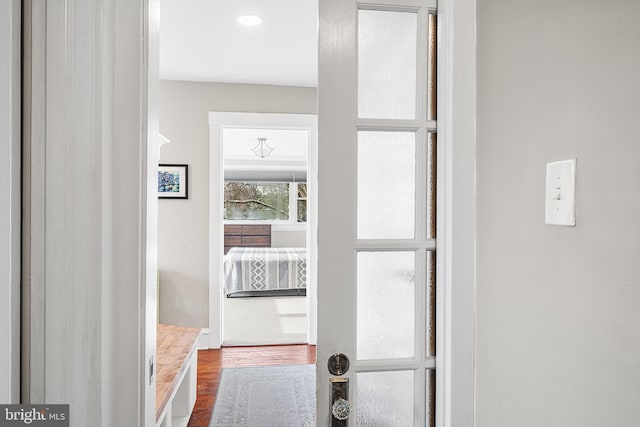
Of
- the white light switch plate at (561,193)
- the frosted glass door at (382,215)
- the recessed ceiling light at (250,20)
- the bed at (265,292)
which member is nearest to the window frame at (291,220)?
the bed at (265,292)

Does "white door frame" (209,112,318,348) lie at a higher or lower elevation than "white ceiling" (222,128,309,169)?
lower

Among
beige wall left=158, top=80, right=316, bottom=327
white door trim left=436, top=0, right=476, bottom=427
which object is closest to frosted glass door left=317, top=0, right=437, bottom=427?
white door trim left=436, top=0, right=476, bottom=427

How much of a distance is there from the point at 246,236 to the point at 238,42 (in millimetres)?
5534

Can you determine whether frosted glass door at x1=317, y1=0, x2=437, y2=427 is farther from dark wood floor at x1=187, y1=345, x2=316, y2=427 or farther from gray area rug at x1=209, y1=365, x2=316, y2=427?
dark wood floor at x1=187, y1=345, x2=316, y2=427

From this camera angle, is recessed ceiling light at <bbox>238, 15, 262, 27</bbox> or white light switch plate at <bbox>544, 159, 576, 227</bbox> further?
recessed ceiling light at <bbox>238, 15, 262, 27</bbox>

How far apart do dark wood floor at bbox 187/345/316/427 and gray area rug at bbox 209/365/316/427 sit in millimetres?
77

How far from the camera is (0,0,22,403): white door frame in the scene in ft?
2.93

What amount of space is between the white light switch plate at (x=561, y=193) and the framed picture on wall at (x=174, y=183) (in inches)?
145

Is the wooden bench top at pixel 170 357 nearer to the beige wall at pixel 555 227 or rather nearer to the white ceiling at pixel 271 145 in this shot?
A: the beige wall at pixel 555 227

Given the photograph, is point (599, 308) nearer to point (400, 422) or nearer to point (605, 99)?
point (605, 99)

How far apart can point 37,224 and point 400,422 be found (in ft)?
3.68

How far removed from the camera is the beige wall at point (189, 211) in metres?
4.03

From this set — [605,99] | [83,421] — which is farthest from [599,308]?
[83,421]

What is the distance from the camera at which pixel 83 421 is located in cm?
98
